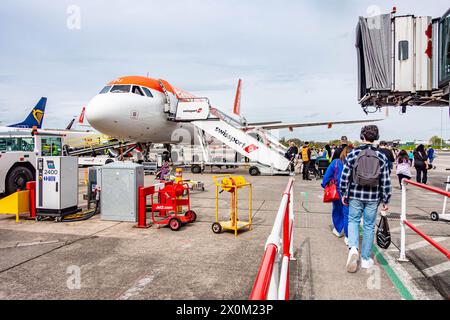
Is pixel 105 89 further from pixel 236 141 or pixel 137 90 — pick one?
pixel 236 141

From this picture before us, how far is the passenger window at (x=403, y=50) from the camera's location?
1093cm

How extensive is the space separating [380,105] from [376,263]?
989cm

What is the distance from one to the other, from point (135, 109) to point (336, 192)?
11.7m

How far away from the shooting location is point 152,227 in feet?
23.0

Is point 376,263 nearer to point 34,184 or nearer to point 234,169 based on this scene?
point 34,184

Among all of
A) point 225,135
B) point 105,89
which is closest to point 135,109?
point 105,89

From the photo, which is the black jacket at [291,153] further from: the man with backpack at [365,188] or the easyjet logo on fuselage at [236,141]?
the man with backpack at [365,188]

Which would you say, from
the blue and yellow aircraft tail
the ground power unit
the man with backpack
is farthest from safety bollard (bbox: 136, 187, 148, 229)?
the blue and yellow aircraft tail

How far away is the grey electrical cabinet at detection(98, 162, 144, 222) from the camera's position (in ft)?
24.3

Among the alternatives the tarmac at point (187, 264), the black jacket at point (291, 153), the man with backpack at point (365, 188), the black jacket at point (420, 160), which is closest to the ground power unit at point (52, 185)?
the tarmac at point (187, 264)

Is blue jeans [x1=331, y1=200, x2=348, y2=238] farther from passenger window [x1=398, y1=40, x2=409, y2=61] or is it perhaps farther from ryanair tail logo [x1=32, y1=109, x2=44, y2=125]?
ryanair tail logo [x1=32, y1=109, x2=44, y2=125]

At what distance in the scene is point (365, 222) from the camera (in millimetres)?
4727

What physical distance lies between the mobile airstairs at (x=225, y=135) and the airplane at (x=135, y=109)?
424mm

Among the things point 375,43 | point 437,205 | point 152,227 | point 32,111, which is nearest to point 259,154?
point 375,43
